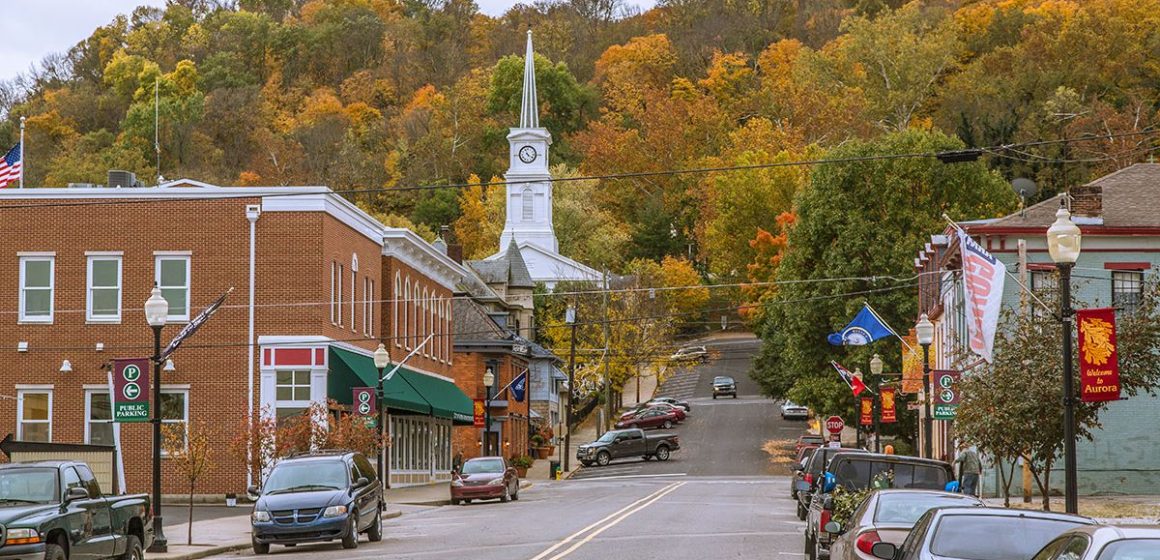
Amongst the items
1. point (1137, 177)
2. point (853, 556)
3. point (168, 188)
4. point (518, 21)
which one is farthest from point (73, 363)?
point (518, 21)

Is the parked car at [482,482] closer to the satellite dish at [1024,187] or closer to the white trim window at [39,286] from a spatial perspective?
the white trim window at [39,286]

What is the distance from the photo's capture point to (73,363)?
46.0 metres

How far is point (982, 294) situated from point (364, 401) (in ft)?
61.5

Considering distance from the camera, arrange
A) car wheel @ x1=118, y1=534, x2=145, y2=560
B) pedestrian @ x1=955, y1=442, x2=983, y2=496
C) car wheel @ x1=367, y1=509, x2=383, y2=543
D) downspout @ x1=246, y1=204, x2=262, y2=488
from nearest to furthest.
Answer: car wheel @ x1=118, y1=534, x2=145, y2=560
car wheel @ x1=367, y1=509, x2=383, y2=543
pedestrian @ x1=955, y1=442, x2=983, y2=496
downspout @ x1=246, y1=204, x2=262, y2=488

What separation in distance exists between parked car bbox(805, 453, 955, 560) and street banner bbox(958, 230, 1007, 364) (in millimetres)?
3810

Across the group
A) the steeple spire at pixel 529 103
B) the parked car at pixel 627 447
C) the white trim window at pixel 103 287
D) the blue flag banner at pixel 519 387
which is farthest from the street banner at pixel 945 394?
the steeple spire at pixel 529 103

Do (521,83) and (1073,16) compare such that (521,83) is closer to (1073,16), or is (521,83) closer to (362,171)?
(362,171)

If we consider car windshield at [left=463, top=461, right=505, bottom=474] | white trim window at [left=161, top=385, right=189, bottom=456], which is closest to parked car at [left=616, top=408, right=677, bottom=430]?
car windshield at [left=463, top=461, right=505, bottom=474]

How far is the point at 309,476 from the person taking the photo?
28062 millimetres

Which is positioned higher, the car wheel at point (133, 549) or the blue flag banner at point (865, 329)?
the blue flag banner at point (865, 329)

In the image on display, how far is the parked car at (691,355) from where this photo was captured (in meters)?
97.9

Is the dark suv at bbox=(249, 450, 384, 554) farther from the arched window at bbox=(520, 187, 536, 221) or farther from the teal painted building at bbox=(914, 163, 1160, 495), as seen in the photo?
the arched window at bbox=(520, 187, 536, 221)

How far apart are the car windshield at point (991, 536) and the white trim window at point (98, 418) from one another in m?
35.1

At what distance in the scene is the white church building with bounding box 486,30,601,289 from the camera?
11362 centimetres
